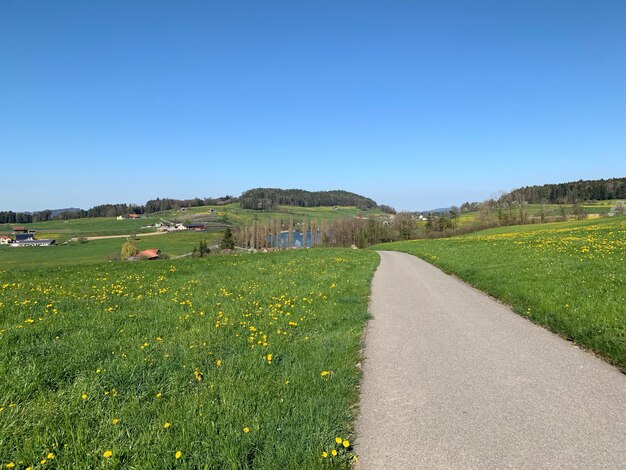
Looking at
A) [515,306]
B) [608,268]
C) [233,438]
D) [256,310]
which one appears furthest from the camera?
[608,268]

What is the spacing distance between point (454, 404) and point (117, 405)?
4501mm

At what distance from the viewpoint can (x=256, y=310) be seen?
9930 millimetres

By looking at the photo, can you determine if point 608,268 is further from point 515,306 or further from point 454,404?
point 454,404

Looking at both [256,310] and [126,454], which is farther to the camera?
[256,310]

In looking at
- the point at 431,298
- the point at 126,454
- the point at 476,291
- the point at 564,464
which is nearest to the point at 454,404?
the point at 564,464

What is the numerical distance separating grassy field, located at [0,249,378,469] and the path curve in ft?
1.68

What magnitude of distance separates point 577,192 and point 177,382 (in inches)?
6145

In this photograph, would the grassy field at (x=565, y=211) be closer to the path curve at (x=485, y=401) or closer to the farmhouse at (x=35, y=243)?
the path curve at (x=485, y=401)

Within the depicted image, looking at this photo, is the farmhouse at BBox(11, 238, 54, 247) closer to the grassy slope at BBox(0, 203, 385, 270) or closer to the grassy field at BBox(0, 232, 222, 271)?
the grassy slope at BBox(0, 203, 385, 270)

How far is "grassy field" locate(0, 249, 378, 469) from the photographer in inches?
154

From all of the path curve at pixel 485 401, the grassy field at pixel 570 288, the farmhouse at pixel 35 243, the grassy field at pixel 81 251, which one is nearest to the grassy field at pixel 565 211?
the grassy field at pixel 570 288

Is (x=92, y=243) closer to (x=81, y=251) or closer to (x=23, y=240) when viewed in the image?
(x=81, y=251)

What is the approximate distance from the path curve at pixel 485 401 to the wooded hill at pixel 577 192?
417ft

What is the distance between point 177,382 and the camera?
5.51 metres
